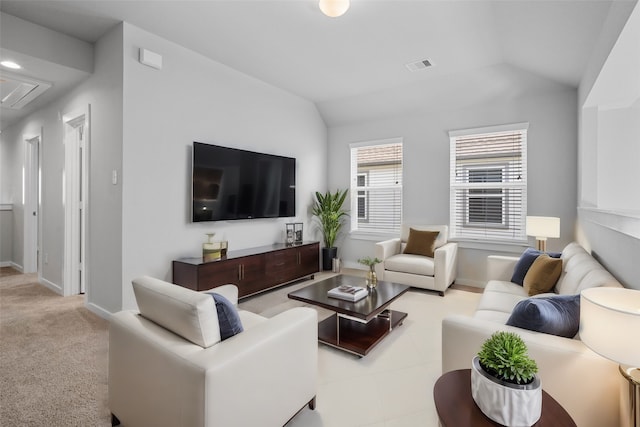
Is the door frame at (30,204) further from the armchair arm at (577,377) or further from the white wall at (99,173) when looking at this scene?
the armchair arm at (577,377)

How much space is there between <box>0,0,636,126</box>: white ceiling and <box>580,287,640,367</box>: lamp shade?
5.82 feet

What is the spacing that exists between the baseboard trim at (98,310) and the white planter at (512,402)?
133 inches

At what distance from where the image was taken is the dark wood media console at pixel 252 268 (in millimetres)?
3184

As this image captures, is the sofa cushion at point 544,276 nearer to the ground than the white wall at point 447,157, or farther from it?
nearer to the ground

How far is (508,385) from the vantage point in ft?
3.30

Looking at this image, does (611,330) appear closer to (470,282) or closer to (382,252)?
(382,252)

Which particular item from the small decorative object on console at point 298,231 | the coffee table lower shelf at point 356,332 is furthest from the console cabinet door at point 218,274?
the small decorative object on console at point 298,231

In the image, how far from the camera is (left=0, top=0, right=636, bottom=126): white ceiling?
103 inches

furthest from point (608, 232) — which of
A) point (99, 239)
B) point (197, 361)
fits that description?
point (99, 239)

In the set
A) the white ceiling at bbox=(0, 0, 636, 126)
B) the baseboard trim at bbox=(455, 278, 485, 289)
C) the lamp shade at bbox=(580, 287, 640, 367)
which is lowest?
the baseboard trim at bbox=(455, 278, 485, 289)

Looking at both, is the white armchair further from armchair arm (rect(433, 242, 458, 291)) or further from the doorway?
the doorway

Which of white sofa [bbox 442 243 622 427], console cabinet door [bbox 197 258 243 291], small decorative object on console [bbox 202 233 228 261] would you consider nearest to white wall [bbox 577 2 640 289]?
white sofa [bbox 442 243 622 427]

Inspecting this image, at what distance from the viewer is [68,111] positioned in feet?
12.3

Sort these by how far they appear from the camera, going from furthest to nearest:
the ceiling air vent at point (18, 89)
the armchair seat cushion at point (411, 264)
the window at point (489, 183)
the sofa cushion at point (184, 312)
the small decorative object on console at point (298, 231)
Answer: the small decorative object on console at point (298, 231) < the window at point (489, 183) < the armchair seat cushion at point (411, 264) < the ceiling air vent at point (18, 89) < the sofa cushion at point (184, 312)
